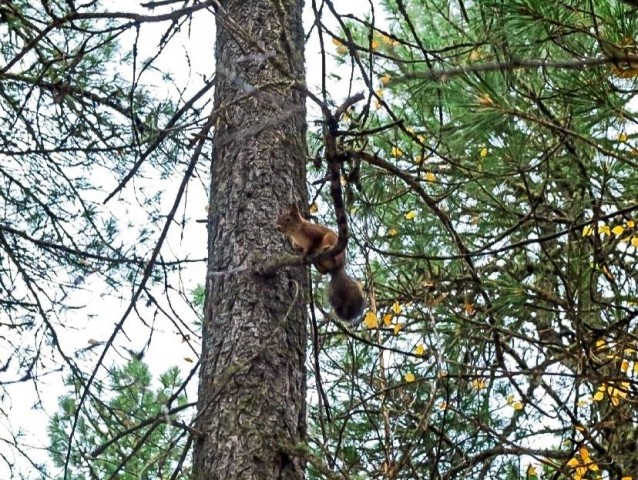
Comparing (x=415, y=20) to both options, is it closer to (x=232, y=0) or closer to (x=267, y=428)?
(x=232, y=0)

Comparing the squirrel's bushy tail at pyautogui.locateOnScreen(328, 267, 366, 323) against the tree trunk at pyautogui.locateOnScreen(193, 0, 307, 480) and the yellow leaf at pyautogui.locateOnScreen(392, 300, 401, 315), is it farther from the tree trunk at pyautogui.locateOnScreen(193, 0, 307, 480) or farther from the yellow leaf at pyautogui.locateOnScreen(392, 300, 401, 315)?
the yellow leaf at pyautogui.locateOnScreen(392, 300, 401, 315)

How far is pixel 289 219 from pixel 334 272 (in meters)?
0.34

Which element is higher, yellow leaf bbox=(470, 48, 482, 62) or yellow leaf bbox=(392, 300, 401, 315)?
yellow leaf bbox=(470, 48, 482, 62)

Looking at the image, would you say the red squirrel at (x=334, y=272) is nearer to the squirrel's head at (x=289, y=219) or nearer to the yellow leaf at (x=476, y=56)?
the squirrel's head at (x=289, y=219)

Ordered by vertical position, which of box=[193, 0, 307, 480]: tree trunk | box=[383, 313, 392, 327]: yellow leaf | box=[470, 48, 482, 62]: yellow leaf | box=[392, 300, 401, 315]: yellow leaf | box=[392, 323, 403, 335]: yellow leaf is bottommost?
box=[193, 0, 307, 480]: tree trunk

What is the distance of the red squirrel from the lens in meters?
2.55

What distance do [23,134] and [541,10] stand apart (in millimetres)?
2008

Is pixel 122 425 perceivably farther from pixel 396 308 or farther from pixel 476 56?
pixel 476 56

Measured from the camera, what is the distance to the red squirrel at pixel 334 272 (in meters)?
2.55

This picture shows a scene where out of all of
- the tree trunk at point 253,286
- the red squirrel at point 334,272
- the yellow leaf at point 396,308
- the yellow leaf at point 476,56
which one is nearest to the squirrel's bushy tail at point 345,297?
the red squirrel at point 334,272

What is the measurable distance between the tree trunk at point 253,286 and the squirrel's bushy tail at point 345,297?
29 cm

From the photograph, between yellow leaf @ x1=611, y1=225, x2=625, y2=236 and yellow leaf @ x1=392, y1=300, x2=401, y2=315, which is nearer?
yellow leaf @ x1=611, y1=225, x2=625, y2=236

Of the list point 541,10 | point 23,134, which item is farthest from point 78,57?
point 541,10

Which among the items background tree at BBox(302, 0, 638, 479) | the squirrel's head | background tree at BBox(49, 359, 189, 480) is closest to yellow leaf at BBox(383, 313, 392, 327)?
background tree at BBox(302, 0, 638, 479)
